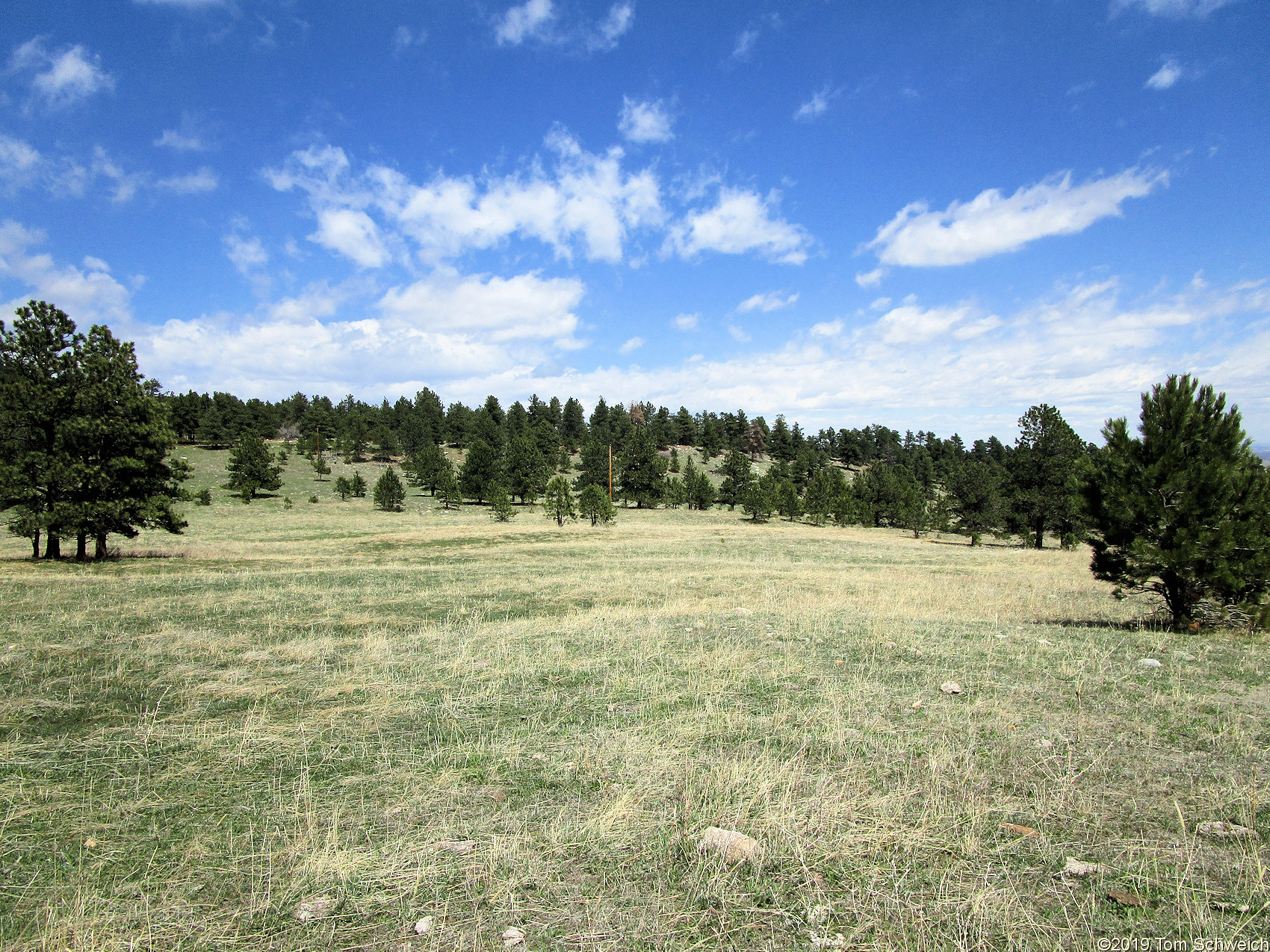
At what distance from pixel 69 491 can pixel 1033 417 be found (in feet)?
202

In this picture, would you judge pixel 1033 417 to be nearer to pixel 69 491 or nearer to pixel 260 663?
pixel 260 663

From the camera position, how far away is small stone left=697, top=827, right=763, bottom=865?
4180 mm

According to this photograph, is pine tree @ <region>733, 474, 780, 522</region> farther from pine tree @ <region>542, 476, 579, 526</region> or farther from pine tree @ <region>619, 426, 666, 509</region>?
pine tree @ <region>542, 476, 579, 526</region>

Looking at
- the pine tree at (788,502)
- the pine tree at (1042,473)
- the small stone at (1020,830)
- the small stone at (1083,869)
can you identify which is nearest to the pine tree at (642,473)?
the pine tree at (788,502)

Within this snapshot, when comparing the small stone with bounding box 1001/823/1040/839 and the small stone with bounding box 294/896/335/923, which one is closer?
the small stone with bounding box 294/896/335/923

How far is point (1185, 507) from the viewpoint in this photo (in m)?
12.0

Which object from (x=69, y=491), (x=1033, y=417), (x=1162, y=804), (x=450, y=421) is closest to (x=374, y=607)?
(x=1162, y=804)

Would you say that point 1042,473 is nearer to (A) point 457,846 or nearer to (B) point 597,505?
(B) point 597,505

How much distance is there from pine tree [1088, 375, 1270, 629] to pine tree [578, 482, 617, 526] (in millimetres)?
37980

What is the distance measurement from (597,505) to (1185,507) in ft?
132

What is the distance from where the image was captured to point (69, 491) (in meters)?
23.2

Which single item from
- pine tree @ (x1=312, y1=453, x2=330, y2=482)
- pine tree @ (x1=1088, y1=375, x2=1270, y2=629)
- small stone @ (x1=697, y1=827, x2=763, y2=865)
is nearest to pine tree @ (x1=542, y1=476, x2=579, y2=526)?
pine tree @ (x1=1088, y1=375, x2=1270, y2=629)

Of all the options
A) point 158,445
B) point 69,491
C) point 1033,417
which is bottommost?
point 69,491

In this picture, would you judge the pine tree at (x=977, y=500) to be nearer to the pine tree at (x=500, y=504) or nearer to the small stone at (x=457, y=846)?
the pine tree at (x=500, y=504)
